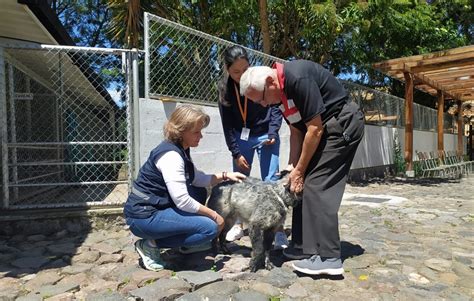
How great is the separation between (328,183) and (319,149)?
286 mm

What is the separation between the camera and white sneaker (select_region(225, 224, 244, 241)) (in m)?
4.15

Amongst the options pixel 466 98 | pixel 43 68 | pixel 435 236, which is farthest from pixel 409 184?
pixel 466 98

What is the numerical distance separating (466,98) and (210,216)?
2074cm

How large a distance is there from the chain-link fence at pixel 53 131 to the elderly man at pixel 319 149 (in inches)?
106

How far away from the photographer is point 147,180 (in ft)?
11.1

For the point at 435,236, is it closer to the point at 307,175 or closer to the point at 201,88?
the point at 307,175

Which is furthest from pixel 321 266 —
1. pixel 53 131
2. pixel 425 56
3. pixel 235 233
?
pixel 425 56

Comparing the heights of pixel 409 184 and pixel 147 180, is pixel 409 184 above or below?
below

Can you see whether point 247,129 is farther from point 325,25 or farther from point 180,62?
point 325,25

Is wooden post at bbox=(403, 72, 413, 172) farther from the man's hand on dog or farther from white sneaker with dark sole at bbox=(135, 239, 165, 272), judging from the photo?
white sneaker with dark sole at bbox=(135, 239, 165, 272)

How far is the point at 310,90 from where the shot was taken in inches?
126

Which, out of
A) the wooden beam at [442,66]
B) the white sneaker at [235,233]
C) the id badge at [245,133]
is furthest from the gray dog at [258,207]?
the wooden beam at [442,66]

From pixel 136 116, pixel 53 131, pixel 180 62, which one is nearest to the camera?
pixel 136 116

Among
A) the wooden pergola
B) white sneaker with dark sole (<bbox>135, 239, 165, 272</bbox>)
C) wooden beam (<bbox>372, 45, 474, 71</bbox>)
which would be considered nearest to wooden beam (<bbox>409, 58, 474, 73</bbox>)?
the wooden pergola
